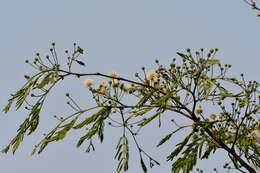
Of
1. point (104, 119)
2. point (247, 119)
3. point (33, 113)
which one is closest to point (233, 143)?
point (247, 119)

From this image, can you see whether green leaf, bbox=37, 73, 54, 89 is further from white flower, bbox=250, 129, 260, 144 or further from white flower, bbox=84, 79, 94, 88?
white flower, bbox=250, 129, 260, 144

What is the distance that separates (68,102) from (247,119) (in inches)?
84.3

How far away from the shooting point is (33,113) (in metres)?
6.82

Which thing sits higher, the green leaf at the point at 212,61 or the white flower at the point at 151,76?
the green leaf at the point at 212,61

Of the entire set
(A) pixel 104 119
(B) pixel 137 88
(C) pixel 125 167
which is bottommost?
(C) pixel 125 167

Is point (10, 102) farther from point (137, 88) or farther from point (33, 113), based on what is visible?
point (137, 88)

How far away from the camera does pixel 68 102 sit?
21.8 ft

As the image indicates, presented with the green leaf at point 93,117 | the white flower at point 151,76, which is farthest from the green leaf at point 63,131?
the white flower at point 151,76

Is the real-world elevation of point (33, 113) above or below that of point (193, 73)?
below

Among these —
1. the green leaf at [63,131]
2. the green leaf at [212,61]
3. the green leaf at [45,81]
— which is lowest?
the green leaf at [63,131]

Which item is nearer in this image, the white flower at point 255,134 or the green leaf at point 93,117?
the green leaf at point 93,117

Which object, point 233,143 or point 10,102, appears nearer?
point 233,143

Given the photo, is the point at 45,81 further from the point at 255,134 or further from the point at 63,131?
the point at 255,134

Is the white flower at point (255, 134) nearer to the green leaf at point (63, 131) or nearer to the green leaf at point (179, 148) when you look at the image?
the green leaf at point (179, 148)
